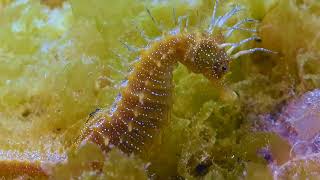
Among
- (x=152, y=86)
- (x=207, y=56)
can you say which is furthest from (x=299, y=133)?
(x=152, y=86)

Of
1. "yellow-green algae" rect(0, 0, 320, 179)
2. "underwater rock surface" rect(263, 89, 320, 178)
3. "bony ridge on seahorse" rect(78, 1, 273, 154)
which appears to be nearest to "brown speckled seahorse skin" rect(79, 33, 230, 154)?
"bony ridge on seahorse" rect(78, 1, 273, 154)

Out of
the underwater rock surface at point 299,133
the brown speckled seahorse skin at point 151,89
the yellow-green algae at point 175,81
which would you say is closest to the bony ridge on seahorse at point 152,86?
the brown speckled seahorse skin at point 151,89

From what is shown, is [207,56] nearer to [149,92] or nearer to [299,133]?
[149,92]

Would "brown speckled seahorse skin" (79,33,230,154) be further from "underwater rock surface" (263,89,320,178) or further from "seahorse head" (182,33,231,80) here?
"underwater rock surface" (263,89,320,178)

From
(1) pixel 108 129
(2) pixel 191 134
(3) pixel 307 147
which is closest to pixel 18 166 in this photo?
(1) pixel 108 129

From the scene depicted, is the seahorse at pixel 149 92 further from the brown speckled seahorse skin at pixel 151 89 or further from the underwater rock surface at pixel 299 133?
the underwater rock surface at pixel 299 133

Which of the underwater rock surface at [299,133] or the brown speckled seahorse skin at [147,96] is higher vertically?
the brown speckled seahorse skin at [147,96]
